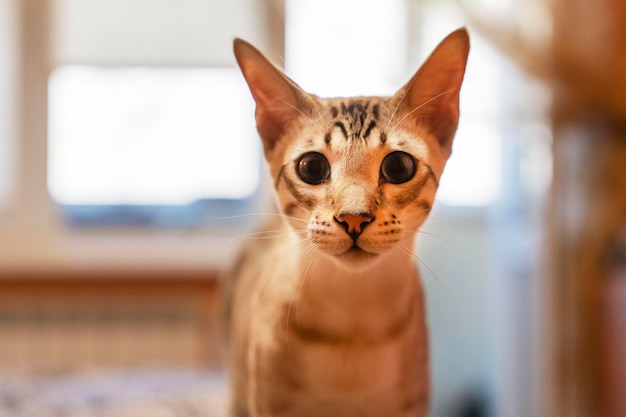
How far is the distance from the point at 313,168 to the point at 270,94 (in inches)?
3.0

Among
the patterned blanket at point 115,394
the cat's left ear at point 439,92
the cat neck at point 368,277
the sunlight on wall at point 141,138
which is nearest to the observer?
the cat's left ear at point 439,92

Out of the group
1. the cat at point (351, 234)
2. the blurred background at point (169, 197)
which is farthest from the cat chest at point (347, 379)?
the blurred background at point (169, 197)

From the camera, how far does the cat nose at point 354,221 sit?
562 mm

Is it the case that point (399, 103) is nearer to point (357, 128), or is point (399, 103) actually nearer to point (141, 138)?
point (357, 128)

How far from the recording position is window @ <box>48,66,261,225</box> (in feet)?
8.15

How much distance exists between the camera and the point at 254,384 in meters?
0.67

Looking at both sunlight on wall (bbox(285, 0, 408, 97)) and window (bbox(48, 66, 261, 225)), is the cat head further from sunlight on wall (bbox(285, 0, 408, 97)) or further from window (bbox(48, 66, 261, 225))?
window (bbox(48, 66, 261, 225))

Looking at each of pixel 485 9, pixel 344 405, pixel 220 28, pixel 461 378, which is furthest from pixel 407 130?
pixel 220 28

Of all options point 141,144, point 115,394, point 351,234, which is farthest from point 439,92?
point 141,144

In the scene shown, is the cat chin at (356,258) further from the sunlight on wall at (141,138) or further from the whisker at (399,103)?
the sunlight on wall at (141,138)

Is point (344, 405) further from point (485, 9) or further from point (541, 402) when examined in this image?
point (541, 402)

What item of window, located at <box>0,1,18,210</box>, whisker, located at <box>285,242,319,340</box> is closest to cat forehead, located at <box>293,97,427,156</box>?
whisker, located at <box>285,242,319,340</box>

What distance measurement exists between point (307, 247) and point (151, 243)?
201 centimetres

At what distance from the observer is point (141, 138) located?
2523 mm
